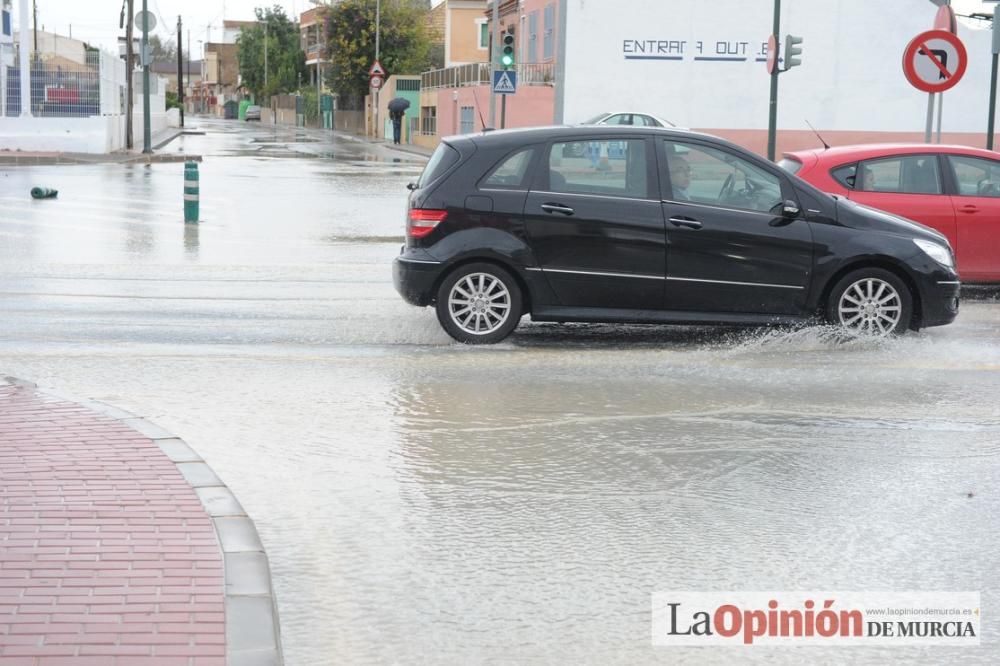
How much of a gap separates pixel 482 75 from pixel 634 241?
43667 mm

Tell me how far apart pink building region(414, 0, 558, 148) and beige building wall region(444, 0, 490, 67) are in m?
5.35

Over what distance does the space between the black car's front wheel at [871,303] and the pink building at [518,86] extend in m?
31.8

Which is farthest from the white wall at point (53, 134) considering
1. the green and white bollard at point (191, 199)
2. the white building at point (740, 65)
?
the green and white bollard at point (191, 199)

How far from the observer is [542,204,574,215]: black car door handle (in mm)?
10695

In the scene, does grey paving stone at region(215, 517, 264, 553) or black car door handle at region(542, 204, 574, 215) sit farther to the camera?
black car door handle at region(542, 204, 574, 215)

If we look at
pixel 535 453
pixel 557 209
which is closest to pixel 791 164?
pixel 557 209

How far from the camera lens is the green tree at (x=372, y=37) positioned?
85500mm

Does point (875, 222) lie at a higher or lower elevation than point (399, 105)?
lower

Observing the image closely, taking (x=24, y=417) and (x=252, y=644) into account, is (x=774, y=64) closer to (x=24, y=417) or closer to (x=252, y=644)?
(x=24, y=417)

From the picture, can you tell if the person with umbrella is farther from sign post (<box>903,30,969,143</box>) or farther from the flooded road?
the flooded road

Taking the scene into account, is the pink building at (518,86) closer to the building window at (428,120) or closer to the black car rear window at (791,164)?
the building window at (428,120)

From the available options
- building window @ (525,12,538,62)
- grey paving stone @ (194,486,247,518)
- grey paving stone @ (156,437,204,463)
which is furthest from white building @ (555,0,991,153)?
grey paving stone @ (194,486,247,518)

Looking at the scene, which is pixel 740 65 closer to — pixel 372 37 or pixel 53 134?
pixel 53 134

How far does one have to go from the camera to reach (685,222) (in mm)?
10734
